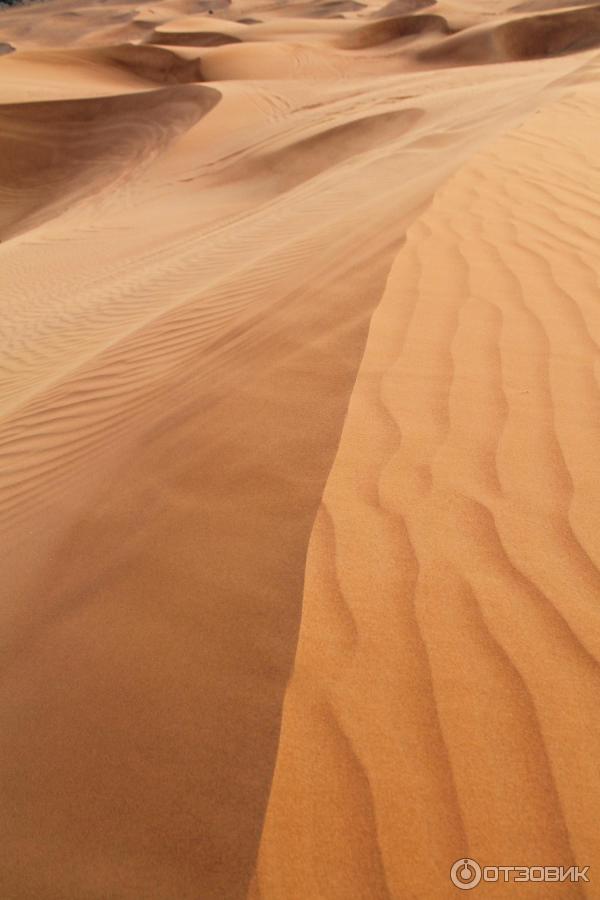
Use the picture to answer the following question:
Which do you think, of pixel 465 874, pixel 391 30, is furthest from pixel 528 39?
pixel 465 874

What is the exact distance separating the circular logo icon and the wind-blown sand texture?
0.05 ft

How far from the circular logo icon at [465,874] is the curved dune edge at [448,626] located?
14 millimetres

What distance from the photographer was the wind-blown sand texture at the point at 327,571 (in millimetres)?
1282

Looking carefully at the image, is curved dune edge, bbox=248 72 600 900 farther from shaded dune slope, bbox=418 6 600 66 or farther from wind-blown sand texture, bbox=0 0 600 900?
shaded dune slope, bbox=418 6 600 66

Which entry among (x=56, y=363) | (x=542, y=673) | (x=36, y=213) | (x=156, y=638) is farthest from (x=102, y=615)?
(x=36, y=213)

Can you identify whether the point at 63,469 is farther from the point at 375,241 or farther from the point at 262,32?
the point at 262,32

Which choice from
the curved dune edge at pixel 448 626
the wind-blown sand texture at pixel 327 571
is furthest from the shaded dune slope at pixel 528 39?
the curved dune edge at pixel 448 626

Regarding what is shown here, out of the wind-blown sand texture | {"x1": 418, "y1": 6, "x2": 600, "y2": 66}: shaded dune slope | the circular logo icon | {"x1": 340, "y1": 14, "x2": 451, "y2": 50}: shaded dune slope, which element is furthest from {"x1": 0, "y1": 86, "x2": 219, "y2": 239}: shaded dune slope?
the circular logo icon

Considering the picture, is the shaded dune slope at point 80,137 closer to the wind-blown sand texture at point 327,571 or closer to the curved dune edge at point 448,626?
the wind-blown sand texture at point 327,571

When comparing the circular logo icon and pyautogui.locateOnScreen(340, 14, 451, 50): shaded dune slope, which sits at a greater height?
pyautogui.locateOnScreen(340, 14, 451, 50): shaded dune slope

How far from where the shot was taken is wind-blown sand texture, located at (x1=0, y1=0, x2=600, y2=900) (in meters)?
1.28

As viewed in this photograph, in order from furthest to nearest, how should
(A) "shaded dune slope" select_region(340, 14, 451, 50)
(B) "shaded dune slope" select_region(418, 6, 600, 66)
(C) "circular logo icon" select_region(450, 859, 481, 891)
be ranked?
1. (A) "shaded dune slope" select_region(340, 14, 451, 50)
2. (B) "shaded dune slope" select_region(418, 6, 600, 66)
3. (C) "circular logo icon" select_region(450, 859, 481, 891)

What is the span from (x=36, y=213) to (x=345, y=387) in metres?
12.1

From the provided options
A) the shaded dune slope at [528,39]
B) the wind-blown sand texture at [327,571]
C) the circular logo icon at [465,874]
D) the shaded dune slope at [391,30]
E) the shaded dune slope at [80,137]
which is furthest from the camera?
the shaded dune slope at [391,30]
